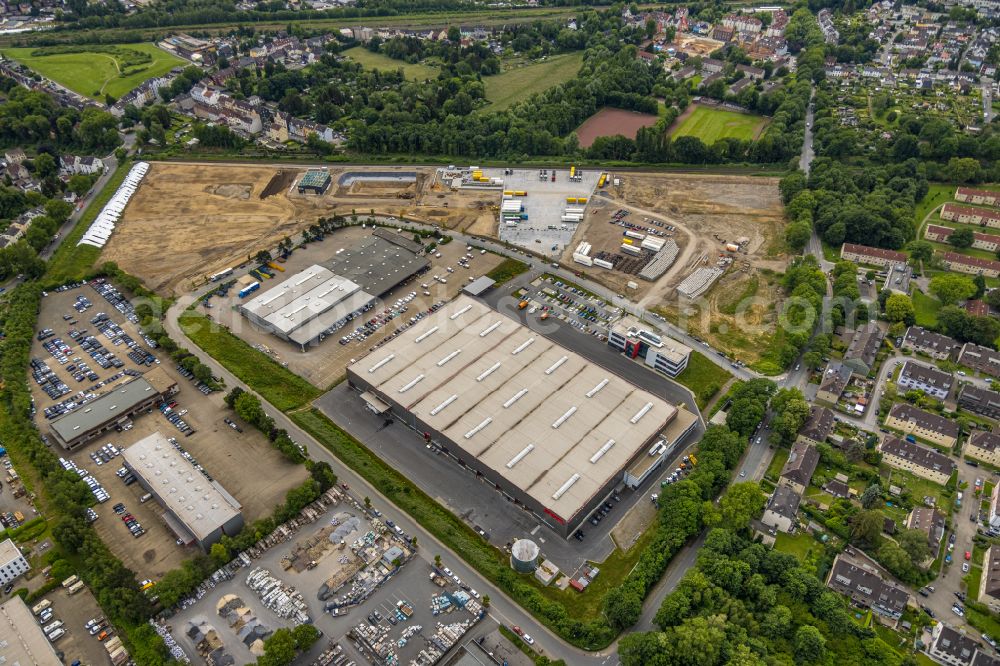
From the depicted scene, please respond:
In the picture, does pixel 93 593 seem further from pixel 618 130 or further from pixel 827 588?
pixel 618 130

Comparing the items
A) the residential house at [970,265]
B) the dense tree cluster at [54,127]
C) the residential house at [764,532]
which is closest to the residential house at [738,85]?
the residential house at [970,265]

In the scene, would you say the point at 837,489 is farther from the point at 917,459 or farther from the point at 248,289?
the point at 248,289

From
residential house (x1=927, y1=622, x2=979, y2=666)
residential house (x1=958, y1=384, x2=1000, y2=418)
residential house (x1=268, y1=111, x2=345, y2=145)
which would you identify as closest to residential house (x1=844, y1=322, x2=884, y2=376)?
residential house (x1=958, y1=384, x2=1000, y2=418)

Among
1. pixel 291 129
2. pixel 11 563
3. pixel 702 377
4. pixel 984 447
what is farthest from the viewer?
pixel 291 129

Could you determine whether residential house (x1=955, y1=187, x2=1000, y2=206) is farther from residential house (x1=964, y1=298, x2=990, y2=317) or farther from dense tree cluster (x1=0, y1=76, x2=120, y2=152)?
dense tree cluster (x1=0, y1=76, x2=120, y2=152)

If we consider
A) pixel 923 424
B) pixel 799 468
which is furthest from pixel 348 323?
pixel 923 424

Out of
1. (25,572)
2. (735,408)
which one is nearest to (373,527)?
(25,572)

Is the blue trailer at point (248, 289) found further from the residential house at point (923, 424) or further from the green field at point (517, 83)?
the residential house at point (923, 424)
